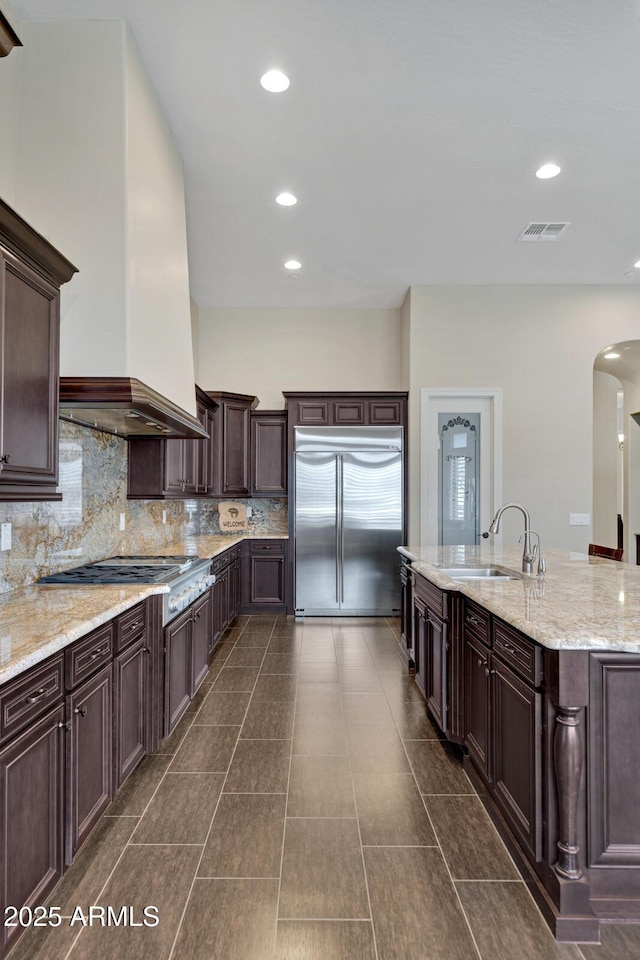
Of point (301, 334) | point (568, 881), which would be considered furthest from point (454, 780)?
point (301, 334)

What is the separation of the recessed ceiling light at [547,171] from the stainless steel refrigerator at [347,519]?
8.83 ft

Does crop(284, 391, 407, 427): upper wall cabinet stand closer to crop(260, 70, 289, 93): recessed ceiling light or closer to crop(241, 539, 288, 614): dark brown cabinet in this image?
Answer: crop(241, 539, 288, 614): dark brown cabinet

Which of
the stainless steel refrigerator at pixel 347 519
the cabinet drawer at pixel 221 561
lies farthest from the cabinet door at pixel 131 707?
the stainless steel refrigerator at pixel 347 519

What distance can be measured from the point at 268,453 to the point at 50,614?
4332 mm

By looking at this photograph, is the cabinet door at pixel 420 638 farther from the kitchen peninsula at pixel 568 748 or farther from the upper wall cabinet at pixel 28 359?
the upper wall cabinet at pixel 28 359

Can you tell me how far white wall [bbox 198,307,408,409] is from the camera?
6.57 meters

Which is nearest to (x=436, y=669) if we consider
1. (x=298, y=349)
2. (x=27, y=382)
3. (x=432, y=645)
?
(x=432, y=645)

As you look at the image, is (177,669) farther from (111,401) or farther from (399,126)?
(399,126)

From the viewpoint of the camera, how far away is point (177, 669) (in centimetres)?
312

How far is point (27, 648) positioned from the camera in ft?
5.41

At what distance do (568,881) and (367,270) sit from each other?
16.7ft

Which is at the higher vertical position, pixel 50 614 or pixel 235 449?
pixel 235 449

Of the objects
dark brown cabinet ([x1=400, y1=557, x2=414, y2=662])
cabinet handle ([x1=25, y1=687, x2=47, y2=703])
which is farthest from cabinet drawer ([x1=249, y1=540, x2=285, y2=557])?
cabinet handle ([x1=25, y1=687, x2=47, y2=703])

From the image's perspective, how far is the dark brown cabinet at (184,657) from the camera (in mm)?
2938
